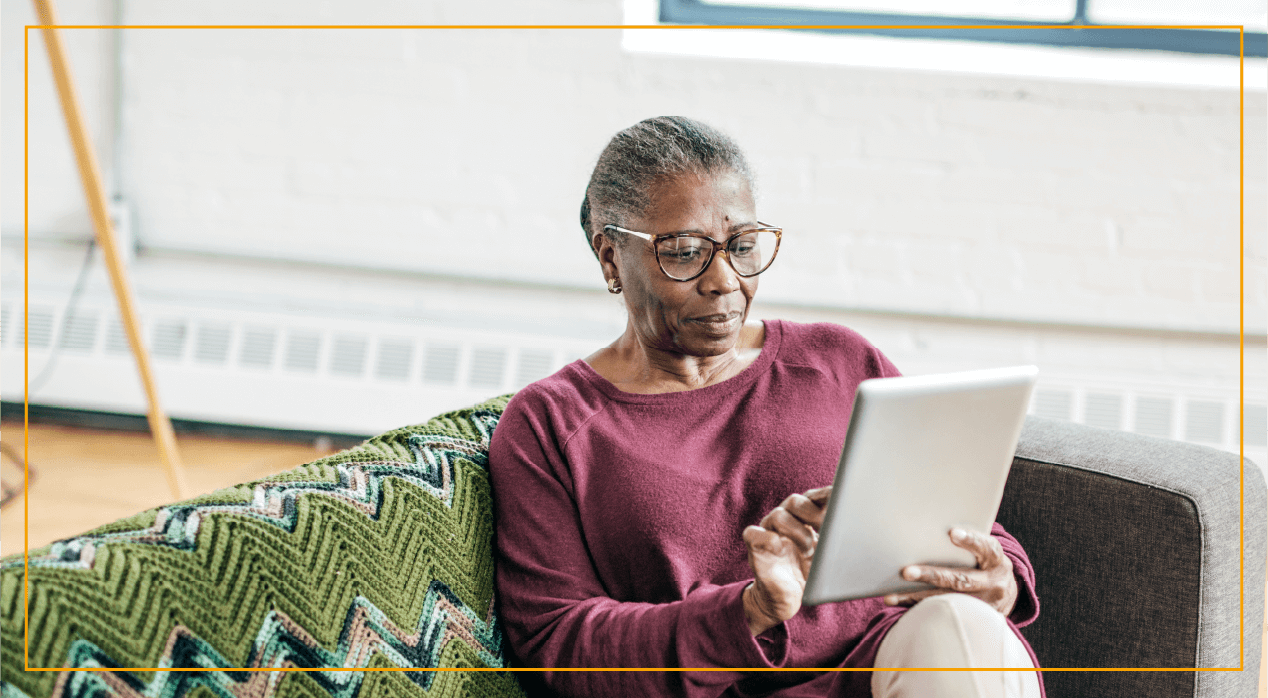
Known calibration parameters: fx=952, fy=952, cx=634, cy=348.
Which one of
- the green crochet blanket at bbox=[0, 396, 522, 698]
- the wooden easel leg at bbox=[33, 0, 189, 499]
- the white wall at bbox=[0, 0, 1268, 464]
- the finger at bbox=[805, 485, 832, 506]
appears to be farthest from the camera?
the white wall at bbox=[0, 0, 1268, 464]

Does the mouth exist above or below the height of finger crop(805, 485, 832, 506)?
above

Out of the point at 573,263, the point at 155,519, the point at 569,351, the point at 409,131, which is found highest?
the point at 409,131

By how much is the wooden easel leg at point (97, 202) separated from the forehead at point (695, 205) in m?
0.89

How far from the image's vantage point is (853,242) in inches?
88.0

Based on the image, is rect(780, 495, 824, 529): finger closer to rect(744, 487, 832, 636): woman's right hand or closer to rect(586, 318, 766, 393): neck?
rect(744, 487, 832, 636): woman's right hand

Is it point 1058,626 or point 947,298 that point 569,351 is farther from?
point 1058,626

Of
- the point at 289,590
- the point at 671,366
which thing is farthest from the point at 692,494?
the point at 289,590

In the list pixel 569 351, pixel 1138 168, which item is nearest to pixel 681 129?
pixel 569 351

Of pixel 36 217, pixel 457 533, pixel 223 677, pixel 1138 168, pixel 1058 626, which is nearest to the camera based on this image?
pixel 223 677

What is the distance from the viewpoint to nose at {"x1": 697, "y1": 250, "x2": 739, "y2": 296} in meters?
0.93

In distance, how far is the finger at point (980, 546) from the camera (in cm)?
80

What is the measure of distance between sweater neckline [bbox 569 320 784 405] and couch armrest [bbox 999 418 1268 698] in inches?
13.3

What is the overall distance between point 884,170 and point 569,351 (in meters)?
0.84

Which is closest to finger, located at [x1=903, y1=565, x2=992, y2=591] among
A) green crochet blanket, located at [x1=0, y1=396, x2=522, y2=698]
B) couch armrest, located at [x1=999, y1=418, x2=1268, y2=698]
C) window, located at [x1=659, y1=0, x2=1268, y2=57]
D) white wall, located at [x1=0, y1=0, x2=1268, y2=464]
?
couch armrest, located at [x1=999, y1=418, x2=1268, y2=698]
